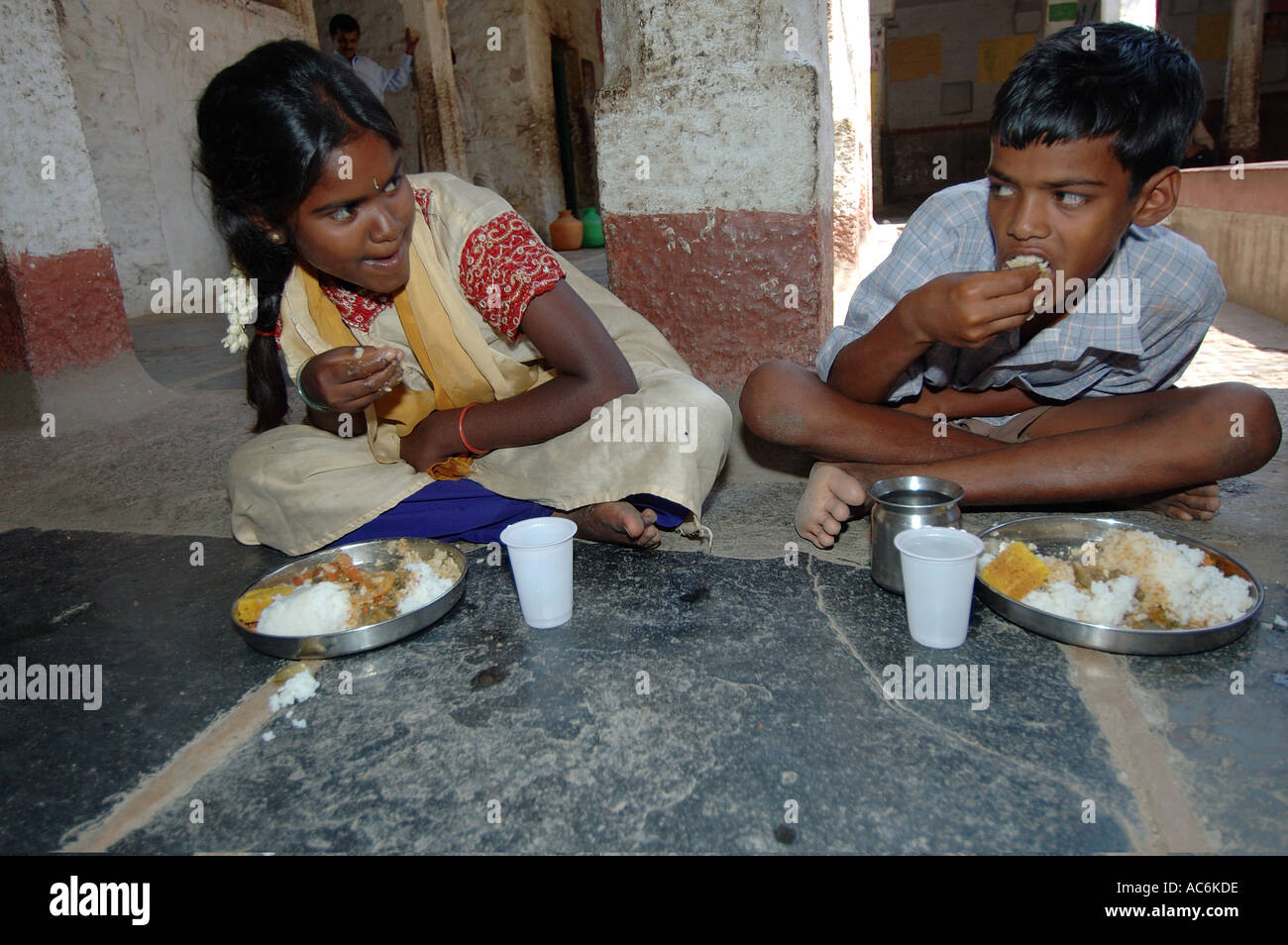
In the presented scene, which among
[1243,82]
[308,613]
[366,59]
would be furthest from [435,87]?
[1243,82]

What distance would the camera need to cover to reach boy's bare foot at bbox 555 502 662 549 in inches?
71.7

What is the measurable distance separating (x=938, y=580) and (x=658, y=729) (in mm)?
536

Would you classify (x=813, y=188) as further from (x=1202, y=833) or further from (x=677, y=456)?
(x=1202, y=833)

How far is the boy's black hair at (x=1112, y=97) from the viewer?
162 cm

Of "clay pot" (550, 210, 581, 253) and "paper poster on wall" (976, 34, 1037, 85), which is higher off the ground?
"paper poster on wall" (976, 34, 1037, 85)

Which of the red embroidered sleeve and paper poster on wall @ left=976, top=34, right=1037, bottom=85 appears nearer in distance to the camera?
the red embroidered sleeve

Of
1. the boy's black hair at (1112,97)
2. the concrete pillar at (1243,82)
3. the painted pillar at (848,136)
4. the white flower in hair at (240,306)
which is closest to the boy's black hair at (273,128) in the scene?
the white flower in hair at (240,306)

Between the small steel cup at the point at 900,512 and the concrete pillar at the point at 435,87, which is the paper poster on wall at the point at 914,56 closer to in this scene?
the concrete pillar at the point at 435,87

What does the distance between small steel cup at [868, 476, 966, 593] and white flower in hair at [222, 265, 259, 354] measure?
61.2 inches

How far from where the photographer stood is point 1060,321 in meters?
1.87

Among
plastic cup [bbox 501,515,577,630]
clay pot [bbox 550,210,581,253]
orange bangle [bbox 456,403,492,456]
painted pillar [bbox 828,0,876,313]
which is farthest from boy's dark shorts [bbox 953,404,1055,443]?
clay pot [bbox 550,210,581,253]

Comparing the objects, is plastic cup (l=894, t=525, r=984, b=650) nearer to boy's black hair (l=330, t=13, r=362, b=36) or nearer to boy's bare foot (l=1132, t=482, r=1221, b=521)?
boy's bare foot (l=1132, t=482, r=1221, b=521)

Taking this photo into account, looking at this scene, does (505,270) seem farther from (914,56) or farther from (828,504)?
(914,56)

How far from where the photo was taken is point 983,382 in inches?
83.4
